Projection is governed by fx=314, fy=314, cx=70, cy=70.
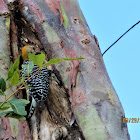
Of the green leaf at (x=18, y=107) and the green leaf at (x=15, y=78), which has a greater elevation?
the green leaf at (x=15, y=78)

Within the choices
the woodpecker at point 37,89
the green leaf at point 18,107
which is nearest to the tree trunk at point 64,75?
the woodpecker at point 37,89

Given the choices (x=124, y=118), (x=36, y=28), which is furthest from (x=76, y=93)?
(x=36, y=28)

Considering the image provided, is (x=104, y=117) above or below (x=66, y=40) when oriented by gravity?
below

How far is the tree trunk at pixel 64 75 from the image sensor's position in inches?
45.6

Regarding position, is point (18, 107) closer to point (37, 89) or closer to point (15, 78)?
point (15, 78)

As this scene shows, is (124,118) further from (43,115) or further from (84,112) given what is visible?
(43,115)

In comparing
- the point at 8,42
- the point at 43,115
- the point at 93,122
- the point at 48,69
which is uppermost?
the point at 8,42

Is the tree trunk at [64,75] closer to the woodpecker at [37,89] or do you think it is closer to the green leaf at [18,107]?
the woodpecker at [37,89]

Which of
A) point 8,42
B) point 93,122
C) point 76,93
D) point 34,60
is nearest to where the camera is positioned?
point 34,60

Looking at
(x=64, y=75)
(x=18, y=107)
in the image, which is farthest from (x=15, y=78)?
(x=64, y=75)

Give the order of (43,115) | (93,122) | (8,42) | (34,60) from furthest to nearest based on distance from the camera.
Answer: (8,42)
(43,115)
(93,122)
(34,60)

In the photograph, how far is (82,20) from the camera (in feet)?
5.07

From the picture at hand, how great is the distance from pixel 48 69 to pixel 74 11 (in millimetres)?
326

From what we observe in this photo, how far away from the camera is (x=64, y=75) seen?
1330 millimetres
